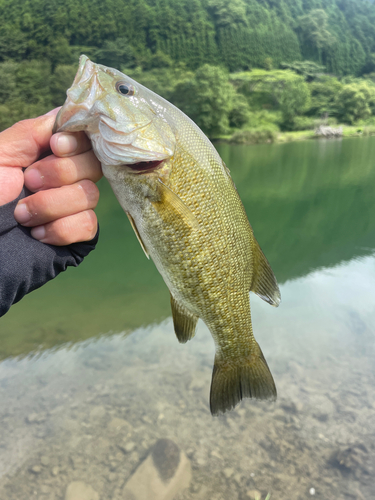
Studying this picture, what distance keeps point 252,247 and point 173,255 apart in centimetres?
46

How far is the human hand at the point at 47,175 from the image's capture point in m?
1.48

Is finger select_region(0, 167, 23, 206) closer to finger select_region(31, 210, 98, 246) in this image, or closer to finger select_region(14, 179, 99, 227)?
finger select_region(14, 179, 99, 227)

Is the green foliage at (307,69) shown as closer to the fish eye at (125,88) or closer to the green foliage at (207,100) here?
the green foliage at (207,100)

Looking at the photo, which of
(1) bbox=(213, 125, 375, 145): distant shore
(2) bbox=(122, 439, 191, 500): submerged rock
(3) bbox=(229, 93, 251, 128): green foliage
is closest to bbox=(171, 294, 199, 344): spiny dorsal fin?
(2) bbox=(122, 439, 191, 500): submerged rock

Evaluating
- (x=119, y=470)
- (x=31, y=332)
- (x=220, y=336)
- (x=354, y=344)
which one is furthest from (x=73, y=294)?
(x=220, y=336)

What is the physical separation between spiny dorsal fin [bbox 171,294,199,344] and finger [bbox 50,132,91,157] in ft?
2.91

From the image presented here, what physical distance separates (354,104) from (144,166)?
207 ft

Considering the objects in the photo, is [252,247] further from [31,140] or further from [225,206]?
[31,140]

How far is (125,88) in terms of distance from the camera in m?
1.49

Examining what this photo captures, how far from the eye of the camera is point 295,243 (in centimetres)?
1102

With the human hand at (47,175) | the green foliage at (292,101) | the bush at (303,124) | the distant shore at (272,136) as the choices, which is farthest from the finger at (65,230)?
the green foliage at (292,101)

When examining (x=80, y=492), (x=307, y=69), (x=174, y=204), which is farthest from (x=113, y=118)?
(x=307, y=69)

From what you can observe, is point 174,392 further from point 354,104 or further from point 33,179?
point 354,104

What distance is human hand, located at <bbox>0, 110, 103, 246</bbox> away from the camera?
148 centimetres
